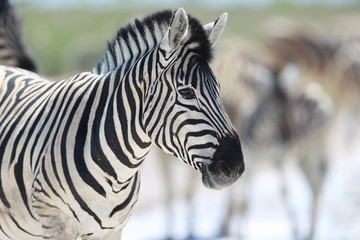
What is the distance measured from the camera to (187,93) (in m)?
4.89

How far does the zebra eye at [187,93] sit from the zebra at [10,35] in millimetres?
4192

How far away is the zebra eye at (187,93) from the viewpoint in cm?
488

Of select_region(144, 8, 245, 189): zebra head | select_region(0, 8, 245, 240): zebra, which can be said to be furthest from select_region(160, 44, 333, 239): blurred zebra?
select_region(144, 8, 245, 189): zebra head

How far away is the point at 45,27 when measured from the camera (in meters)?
40.7

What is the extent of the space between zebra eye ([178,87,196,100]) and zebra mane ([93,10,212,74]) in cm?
23

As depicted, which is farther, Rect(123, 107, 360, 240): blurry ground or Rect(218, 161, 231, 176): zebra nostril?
Rect(123, 107, 360, 240): blurry ground

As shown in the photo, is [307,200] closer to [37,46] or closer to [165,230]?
[165,230]

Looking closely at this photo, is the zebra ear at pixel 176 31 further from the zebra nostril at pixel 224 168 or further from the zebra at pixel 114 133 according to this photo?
the zebra nostril at pixel 224 168

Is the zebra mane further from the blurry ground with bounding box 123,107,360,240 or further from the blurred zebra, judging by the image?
the blurred zebra

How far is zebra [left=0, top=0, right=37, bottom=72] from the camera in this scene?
8953mm

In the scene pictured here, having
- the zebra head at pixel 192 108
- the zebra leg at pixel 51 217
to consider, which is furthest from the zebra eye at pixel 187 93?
the zebra leg at pixel 51 217

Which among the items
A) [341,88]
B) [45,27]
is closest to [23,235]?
[341,88]

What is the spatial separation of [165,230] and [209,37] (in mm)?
8134

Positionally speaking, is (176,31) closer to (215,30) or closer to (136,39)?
(215,30)
